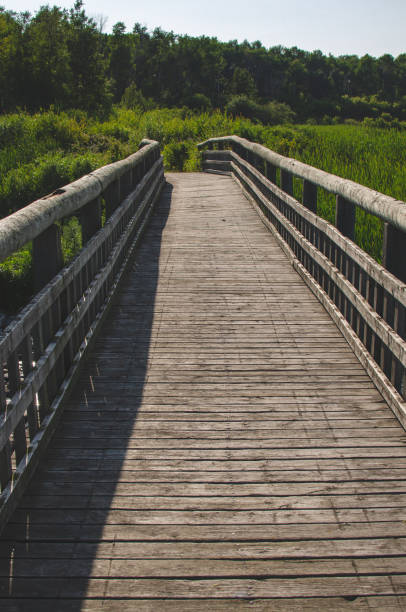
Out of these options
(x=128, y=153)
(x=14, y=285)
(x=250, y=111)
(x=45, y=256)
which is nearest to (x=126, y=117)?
(x=128, y=153)

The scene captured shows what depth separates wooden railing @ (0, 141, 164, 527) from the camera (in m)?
2.92

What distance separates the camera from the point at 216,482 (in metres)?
3.26

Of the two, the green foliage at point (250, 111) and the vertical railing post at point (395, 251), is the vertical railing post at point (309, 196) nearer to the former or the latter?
the vertical railing post at point (395, 251)

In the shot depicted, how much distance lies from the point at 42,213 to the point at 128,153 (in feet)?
75.3

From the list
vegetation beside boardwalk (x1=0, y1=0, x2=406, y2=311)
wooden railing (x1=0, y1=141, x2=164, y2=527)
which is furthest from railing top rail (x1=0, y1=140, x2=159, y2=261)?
vegetation beside boardwalk (x1=0, y1=0, x2=406, y2=311)

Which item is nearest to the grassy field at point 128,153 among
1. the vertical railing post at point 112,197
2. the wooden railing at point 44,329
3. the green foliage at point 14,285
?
the green foliage at point 14,285

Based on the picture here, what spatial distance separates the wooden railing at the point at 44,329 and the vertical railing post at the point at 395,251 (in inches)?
80.1

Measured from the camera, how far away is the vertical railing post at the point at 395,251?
4.09 metres

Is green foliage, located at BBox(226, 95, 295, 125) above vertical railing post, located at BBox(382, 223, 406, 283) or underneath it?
above

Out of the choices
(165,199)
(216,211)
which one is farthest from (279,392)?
(165,199)

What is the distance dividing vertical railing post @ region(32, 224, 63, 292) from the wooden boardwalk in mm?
850

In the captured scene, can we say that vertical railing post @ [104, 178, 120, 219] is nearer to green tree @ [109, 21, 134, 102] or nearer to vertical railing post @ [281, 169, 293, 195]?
vertical railing post @ [281, 169, 293, 195]

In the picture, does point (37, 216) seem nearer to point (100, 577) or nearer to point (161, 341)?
point (100, 577)

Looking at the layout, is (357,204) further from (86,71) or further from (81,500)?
(86,71)
